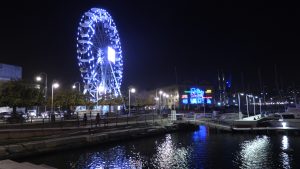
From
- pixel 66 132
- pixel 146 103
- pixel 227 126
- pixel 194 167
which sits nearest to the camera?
pixel 194 167

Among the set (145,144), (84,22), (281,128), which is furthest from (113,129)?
(84,22)

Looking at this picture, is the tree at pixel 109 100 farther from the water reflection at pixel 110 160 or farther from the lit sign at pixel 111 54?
the water reflection at pixel 110 160

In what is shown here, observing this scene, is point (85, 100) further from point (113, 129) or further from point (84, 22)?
point (113, 129)

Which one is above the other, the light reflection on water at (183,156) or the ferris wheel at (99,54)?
the ferris wheel at (99,54)

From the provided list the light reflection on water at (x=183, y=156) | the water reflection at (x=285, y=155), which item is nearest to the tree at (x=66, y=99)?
the light reflection on water at (x=183, y=156)

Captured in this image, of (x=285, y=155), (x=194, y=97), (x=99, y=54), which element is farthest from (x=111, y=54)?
(x=194, y=97)

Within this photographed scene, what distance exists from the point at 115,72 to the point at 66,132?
131 feet

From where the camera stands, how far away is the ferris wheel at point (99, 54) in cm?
6228

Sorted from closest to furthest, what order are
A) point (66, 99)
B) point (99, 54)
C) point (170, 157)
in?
1. point (170, 157)
2. point (66, 99)
3. point (99, 54)

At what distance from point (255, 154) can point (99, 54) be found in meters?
43.4

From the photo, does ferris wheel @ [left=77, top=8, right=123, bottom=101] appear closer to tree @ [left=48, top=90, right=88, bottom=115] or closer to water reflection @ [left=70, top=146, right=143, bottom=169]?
tree @ [left=48, top=90, right=88, bottom=115]

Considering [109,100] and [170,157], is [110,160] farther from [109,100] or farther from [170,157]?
[109,100]

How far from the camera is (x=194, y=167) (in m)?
24.3

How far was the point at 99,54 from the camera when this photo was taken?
65.2 metres
